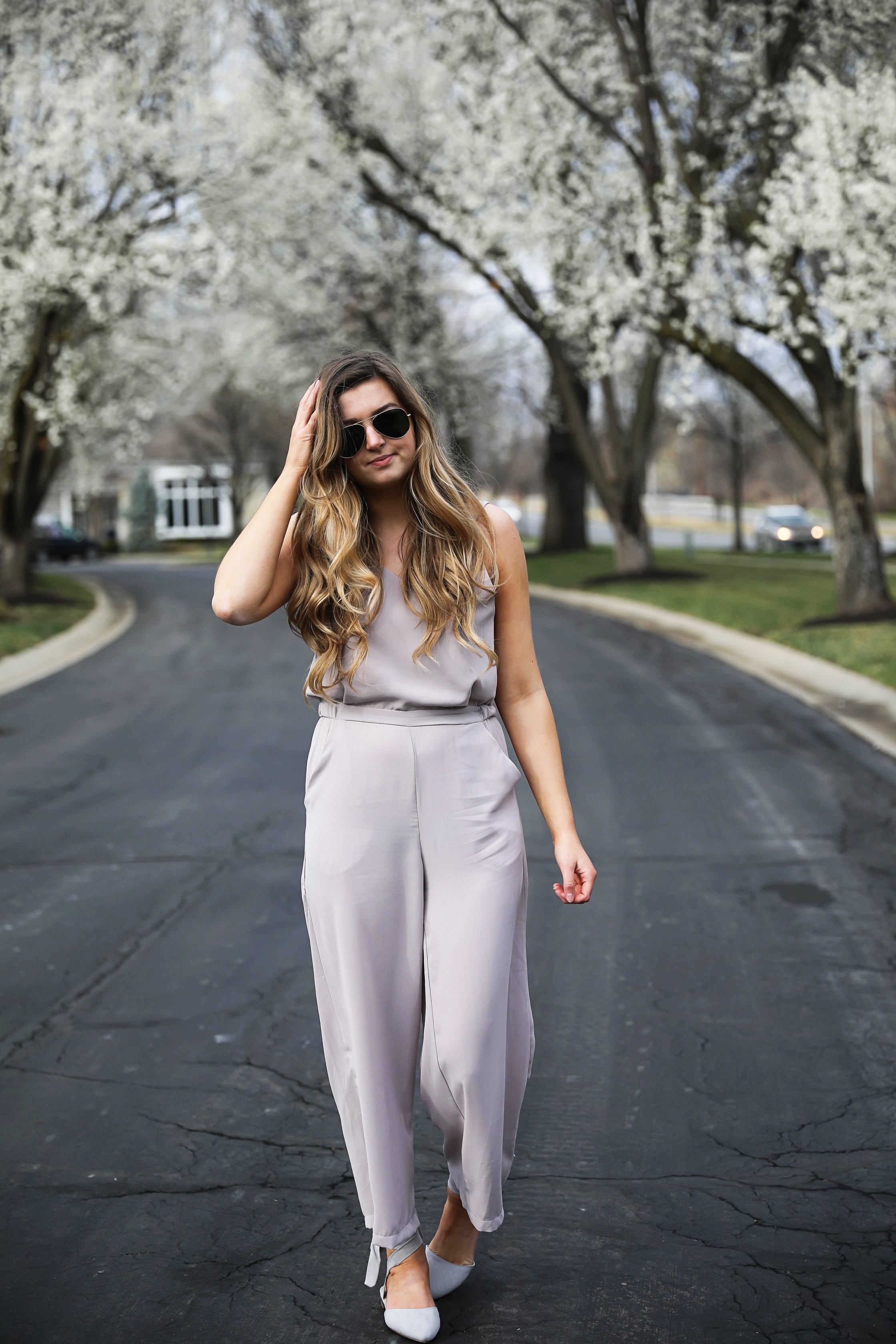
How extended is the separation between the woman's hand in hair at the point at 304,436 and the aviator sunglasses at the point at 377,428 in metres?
Result: 0.07

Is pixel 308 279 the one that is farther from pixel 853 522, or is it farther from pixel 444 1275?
pixel 444 1275

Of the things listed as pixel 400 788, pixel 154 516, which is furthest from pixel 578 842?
pixel 154 516

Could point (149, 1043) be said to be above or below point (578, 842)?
below

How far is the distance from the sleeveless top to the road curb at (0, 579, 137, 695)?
1163 centimetres

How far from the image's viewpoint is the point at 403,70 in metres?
24.8

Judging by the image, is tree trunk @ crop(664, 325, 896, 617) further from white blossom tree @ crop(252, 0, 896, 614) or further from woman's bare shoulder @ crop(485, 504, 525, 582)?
woman's bare shoulder @ crop(485, 504, 525, 582)

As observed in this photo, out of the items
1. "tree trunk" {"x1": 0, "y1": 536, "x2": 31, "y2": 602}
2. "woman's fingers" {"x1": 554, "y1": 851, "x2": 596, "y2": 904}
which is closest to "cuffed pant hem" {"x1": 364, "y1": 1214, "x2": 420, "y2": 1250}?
"woman's fingers" {"x1": 554, "y1": 851, "x2": 596, "y2": 904}

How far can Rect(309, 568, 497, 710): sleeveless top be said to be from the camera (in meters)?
2.68

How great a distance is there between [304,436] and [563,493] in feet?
100

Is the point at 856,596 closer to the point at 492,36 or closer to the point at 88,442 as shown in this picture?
the point at 492,36

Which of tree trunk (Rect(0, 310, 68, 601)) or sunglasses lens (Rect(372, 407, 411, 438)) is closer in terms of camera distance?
sunglasses lens (Rect(372, 407, 411, 438))

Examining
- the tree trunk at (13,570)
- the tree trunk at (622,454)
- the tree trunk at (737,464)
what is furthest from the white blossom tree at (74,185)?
the tree trunk at (737,464)

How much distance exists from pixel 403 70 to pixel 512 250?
18.1ft

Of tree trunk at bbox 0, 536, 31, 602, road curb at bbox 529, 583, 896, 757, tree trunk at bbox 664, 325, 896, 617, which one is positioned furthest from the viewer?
tree trunk at bbox 0, 536, 31, 602
